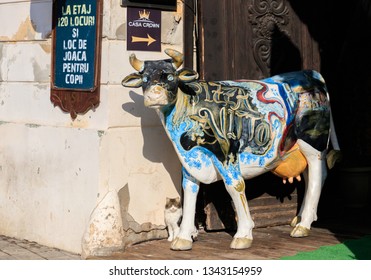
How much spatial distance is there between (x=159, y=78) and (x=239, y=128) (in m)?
0.90

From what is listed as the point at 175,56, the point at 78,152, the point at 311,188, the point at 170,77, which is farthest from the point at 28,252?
the point at 311,188

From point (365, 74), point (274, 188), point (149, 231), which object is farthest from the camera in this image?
point (365, 74)

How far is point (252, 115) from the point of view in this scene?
8.37 metres

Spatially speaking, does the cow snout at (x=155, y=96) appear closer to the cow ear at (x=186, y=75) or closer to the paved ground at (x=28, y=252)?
the cow ear at (x=186, y=75)

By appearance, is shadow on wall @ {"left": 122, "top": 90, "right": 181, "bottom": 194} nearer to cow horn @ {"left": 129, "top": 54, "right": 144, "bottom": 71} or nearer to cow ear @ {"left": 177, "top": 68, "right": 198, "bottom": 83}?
cow horn @ {"left": 129, "top": 54, "right": 144, "bottom": 71}

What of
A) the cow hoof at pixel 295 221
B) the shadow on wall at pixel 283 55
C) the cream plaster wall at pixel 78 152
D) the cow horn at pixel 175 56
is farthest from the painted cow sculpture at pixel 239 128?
the shadow on wall at pixel 283 55

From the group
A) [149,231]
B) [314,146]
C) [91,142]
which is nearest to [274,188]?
[314,146]

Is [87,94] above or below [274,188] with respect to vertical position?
above

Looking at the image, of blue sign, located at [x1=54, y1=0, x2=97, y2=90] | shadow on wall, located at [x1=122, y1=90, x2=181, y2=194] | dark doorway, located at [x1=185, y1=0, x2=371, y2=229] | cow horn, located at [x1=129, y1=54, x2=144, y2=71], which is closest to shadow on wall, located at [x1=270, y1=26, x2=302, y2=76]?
dark doorway, located at [x1=185, y1=0, x2=371, y2=229]

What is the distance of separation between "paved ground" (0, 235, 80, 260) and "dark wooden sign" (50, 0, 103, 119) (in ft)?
4.14

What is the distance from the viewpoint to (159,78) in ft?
25.8

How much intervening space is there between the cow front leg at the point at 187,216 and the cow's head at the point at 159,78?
0.77 metres

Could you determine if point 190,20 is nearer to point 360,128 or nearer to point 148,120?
point 148,120

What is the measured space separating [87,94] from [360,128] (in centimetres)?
367
